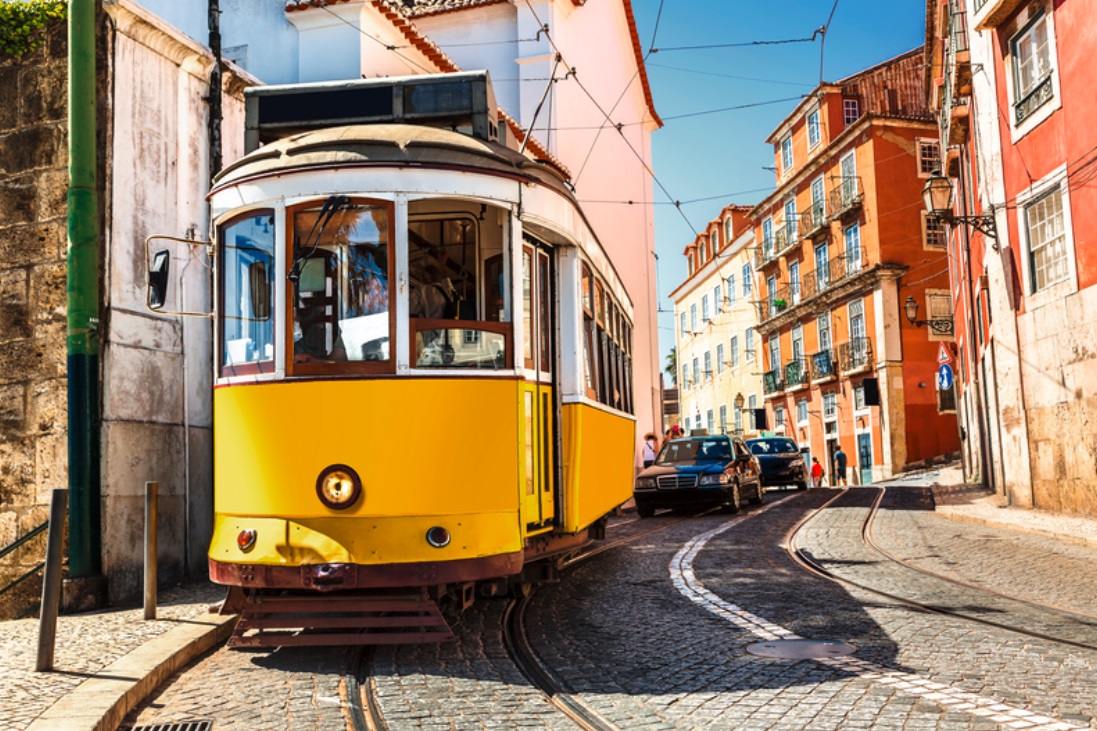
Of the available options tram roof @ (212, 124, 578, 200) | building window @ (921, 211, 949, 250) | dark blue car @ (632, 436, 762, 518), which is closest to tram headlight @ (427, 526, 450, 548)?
tram roof @ (212, 124, 578, 200)

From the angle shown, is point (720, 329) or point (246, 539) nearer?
point (246, 539)

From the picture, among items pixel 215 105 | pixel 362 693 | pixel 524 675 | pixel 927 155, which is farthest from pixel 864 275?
pixel 362 693

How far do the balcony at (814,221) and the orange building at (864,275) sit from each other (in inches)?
2.2

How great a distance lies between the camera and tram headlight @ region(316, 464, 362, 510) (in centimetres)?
623

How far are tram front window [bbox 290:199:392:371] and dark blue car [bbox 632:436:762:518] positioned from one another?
11468 millimetres

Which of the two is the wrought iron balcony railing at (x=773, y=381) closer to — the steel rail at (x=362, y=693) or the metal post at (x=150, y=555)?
the metal post at (x=150, y=555)

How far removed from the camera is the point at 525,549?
23.1 feet

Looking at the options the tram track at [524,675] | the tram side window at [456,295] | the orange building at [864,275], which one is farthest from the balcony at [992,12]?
the orange building at [864,275]

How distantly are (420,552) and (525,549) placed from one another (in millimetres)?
1033

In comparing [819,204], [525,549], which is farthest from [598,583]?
[819,204]

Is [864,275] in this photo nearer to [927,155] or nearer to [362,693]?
[927,155]

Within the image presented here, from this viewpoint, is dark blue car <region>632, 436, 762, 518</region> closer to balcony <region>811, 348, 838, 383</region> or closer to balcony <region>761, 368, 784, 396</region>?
balcony <region>811, 348, 838, 383</region>

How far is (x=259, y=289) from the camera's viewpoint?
261 inches

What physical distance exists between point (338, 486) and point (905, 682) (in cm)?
326
